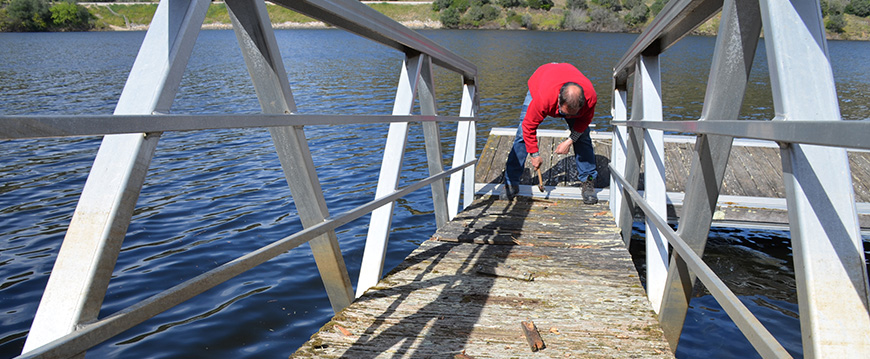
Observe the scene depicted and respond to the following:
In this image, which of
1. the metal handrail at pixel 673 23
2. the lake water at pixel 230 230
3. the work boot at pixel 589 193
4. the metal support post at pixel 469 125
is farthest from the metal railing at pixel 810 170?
the work boot at pixel 589 193

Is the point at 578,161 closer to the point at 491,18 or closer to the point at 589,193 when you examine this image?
the point at 589,193

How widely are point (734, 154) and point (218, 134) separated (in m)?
9.05

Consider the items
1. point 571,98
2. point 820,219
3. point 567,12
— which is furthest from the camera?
point 567,12

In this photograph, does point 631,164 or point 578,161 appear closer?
point 631,164

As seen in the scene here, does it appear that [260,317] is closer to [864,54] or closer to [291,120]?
[291,120]

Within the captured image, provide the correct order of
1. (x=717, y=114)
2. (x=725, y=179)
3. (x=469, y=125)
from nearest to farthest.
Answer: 1. (x=717, y=114)
2. (x=469, y=125)
3. (x=725, y=179)

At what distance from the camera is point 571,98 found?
496 cm

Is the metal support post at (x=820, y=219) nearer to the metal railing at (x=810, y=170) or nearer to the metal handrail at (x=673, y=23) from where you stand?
the metal railing at (x=810, y=170)

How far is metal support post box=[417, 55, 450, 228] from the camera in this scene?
357 centimetres

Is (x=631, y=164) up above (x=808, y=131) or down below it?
below

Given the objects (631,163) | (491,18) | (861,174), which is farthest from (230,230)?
(491,18)

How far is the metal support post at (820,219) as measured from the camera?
1034 mm

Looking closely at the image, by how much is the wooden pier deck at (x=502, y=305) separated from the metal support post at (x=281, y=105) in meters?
0.36

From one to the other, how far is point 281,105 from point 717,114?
142cm
